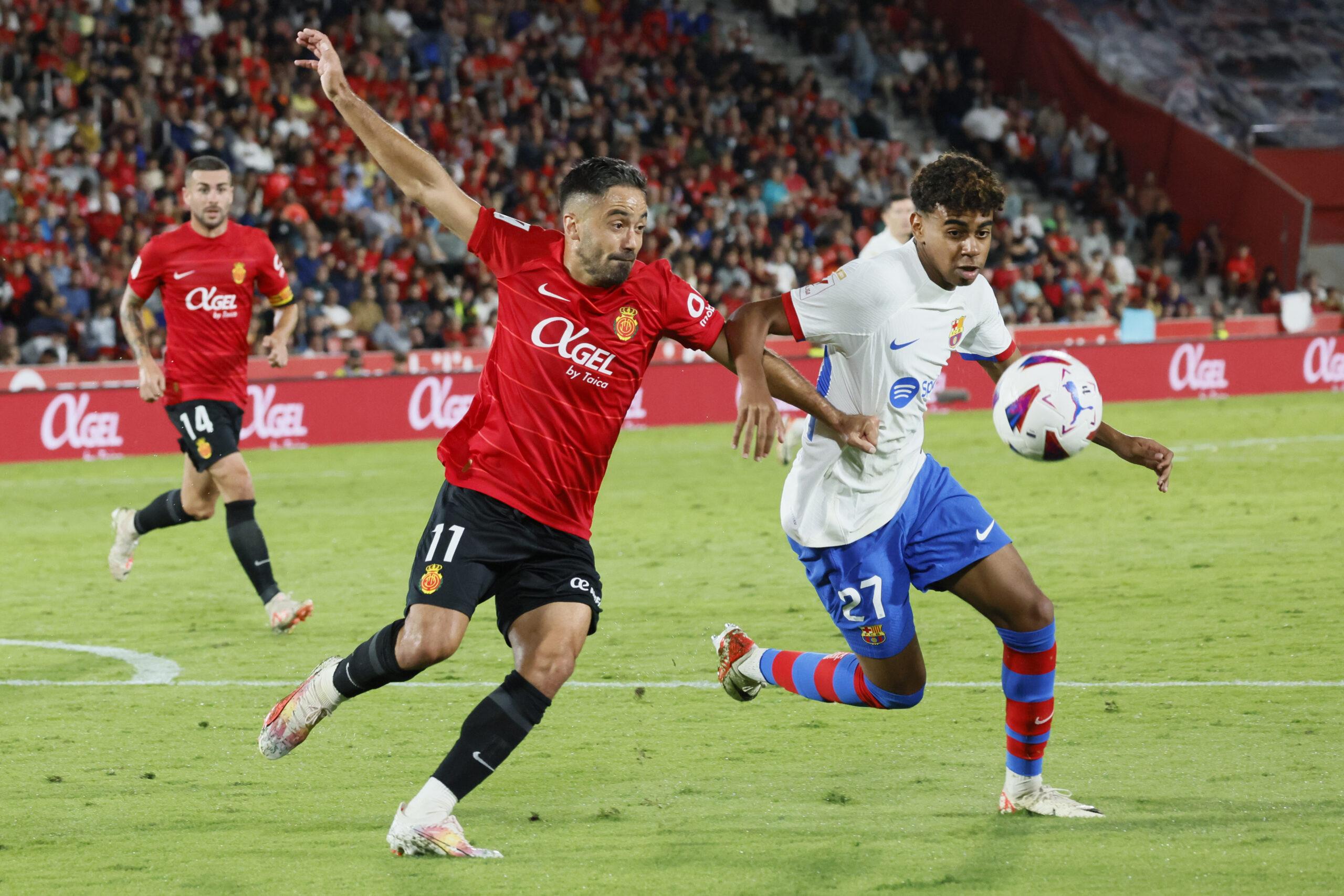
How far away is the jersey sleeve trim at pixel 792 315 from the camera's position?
5316 mm

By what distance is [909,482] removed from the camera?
5.49 meters

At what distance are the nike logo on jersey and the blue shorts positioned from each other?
1237mm

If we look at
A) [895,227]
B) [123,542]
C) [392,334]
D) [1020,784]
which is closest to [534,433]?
[1020,784]

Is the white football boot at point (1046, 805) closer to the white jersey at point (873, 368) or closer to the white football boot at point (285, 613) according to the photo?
the white jersey at point (873, 368)

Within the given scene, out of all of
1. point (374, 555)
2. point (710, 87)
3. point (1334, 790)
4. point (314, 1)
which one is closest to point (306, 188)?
point (314, 1)

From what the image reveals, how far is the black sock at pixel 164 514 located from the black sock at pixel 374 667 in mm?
4633

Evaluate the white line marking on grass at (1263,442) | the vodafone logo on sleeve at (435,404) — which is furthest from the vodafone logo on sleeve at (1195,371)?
the vodafone logo on sleeve at (435,404)

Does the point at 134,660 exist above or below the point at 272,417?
above

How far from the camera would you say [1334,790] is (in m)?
5.34

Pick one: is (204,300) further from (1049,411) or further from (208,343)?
(1049,411)

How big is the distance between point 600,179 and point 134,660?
440 centimetres

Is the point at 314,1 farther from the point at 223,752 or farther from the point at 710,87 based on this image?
the point at 223,752

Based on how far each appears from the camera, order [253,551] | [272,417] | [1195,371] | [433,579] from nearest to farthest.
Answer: [433,579] < [253,551] < [272,417] < [1195,371]

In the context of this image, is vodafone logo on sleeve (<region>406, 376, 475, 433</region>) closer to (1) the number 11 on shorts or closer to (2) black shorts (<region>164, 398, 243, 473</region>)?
(2) black shorts (<region>164, 398, 243, 473</region>)
